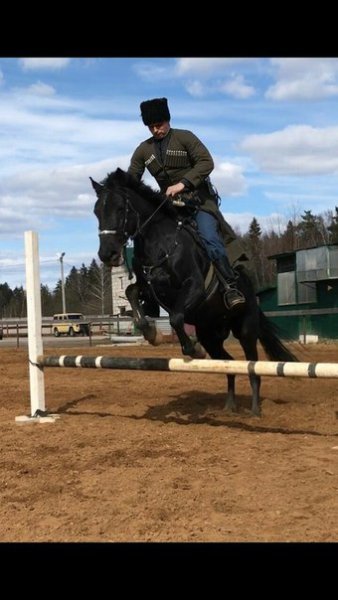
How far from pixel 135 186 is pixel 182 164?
0.67m

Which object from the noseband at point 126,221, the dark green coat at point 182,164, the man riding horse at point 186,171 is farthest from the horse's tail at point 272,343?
the noseband at point 126,221

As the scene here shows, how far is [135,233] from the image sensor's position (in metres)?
6.29

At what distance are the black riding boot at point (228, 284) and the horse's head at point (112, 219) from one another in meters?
1.17

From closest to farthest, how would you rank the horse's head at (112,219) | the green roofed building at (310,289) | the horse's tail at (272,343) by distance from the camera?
the horse's head at (112,219) → the horse's tail at (272,343) → the green roofed building at (310,289)

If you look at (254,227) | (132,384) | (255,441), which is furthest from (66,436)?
(254,227)

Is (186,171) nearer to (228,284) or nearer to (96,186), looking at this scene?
(96,186)

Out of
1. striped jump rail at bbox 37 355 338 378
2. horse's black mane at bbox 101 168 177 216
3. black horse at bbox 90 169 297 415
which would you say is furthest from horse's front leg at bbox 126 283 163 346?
horse's black mane at bbox 101 168 177 216

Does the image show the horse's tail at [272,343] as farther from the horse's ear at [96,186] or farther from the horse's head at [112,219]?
the horse's ear at [96,186]

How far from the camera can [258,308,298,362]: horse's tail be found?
339 inches

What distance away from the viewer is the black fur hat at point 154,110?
656cm

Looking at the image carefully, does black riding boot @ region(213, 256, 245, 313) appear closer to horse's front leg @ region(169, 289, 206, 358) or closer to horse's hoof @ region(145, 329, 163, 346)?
horse's front leg @ region(169, 289, 206, 358)

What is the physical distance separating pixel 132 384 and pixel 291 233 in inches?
2678

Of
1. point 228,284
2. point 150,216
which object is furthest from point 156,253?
point 228,284

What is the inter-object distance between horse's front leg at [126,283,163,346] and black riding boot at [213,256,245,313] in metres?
0.90
